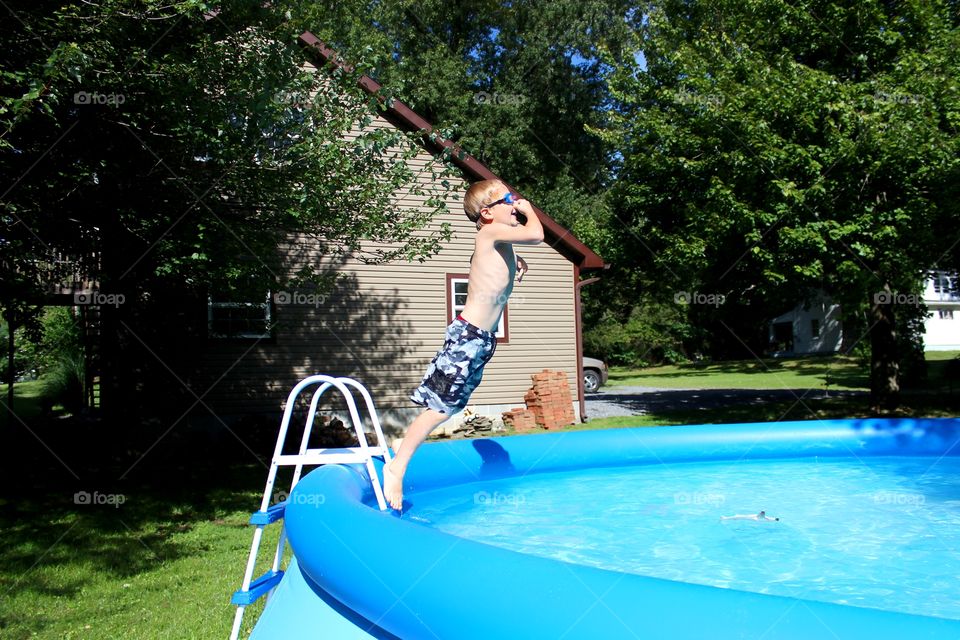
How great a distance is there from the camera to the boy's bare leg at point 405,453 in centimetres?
402

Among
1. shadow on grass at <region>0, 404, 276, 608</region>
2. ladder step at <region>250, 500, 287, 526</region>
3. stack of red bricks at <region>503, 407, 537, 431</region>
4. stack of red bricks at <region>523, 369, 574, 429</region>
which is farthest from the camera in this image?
stack of red bricks at <region>523, 369, 574, 429</region>

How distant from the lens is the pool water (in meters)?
3.74

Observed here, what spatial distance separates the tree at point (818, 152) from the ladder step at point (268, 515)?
10.1 meters

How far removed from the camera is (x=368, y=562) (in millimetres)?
2512

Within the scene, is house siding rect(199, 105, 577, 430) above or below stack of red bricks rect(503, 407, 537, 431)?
above

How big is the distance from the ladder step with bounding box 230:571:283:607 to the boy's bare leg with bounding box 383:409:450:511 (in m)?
0.81

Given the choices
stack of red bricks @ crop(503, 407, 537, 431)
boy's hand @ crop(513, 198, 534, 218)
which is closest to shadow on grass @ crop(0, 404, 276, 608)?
boy's hand @ crop(513, 198, 534, 218)

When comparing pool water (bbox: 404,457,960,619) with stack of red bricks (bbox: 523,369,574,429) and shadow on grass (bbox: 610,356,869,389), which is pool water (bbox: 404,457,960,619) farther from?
shadow on grass (bbox: 610,356,869,389)

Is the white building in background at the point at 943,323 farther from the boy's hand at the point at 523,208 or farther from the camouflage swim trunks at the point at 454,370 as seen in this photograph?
the camouflage swim trunks at the point at 454,370

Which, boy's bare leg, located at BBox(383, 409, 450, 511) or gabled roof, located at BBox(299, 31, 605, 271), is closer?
boy's bare leg, located at BBox(383, 409, 450, 511)

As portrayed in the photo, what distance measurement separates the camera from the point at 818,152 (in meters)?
12.0

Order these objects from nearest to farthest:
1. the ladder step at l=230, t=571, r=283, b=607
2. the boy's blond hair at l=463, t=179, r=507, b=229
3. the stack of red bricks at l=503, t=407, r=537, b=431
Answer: the ladder step at l=230, t=571, r=283, b=607 < the boy's blond hair at l=463, t=179, r=507, b=229 < the stack of red bricks at l=503, t=407, r=537, b=431

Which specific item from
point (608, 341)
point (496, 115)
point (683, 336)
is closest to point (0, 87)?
point (496, 115)

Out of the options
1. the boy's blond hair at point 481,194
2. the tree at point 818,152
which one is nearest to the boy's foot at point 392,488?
the boy's blond hair at point 481,194
